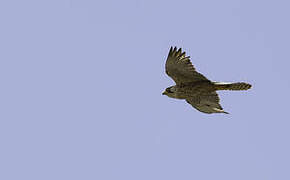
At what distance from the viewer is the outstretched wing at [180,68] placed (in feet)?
45.7

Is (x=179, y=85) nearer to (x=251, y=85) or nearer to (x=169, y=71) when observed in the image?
(x=169, y=71)

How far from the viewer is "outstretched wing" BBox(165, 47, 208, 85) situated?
13938 millimetres

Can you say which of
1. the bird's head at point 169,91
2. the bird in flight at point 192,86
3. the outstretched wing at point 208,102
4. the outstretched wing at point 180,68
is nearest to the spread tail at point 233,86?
the bird in flight at point 192,86

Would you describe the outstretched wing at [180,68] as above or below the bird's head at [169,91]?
above

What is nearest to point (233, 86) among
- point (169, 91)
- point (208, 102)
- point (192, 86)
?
point (192, 86)

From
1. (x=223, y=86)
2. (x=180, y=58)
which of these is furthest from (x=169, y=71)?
(x=223, y=86)

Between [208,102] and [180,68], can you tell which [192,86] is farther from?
[208,102]

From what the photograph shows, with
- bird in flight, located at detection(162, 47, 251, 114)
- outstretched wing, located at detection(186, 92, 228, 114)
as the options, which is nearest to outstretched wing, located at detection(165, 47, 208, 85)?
bird in flight, located at detection(162, 47, 251, 114)

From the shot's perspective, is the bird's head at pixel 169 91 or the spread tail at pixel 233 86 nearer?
the spread tail at pixel 233 86

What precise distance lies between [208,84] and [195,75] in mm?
418

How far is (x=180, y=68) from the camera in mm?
14133

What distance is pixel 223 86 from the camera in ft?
45.4

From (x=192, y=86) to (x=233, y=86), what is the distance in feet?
4.33

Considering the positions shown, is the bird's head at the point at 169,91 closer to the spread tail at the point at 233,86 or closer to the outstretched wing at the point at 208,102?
the outstretched wing at the point at 208,102
